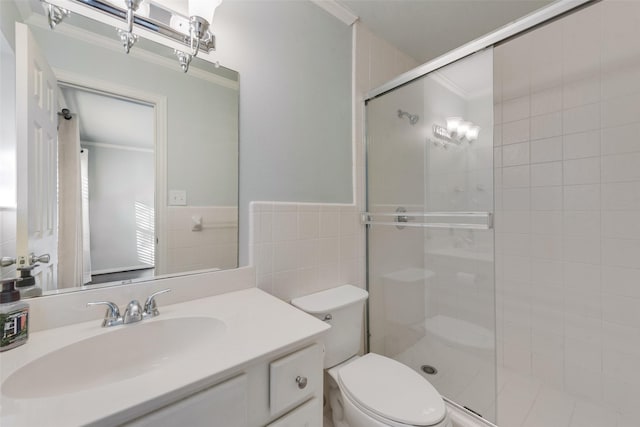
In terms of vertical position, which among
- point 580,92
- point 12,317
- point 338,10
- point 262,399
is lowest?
point 262,399

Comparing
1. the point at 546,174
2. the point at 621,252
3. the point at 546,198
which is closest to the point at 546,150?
the point at 546,174

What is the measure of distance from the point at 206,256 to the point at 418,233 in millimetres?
1200

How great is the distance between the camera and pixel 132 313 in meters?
0.79

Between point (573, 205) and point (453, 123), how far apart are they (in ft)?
2.88

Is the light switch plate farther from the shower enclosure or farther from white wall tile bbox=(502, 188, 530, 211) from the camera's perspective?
white wall tile bbox=(502, 188, 530, 211)

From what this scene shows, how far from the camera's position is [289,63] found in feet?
4.29

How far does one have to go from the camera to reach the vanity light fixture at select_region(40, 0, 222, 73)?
82 centimetres

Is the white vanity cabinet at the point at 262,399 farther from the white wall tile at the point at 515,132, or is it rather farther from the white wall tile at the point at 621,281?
the white wall tile at the point at 515,132

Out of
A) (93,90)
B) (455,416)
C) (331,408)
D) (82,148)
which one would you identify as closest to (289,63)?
(93,90)

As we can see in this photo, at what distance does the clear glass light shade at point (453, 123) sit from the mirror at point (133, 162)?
1.09 m

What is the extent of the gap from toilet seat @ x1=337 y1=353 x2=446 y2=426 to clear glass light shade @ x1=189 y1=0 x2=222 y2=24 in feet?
4.98

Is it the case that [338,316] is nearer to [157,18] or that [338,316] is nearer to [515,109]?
[157,18]

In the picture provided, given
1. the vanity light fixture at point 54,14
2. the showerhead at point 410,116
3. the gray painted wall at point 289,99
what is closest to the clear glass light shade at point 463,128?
the showerhead at point 410,116

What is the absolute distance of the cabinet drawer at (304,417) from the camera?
713 millimetres
